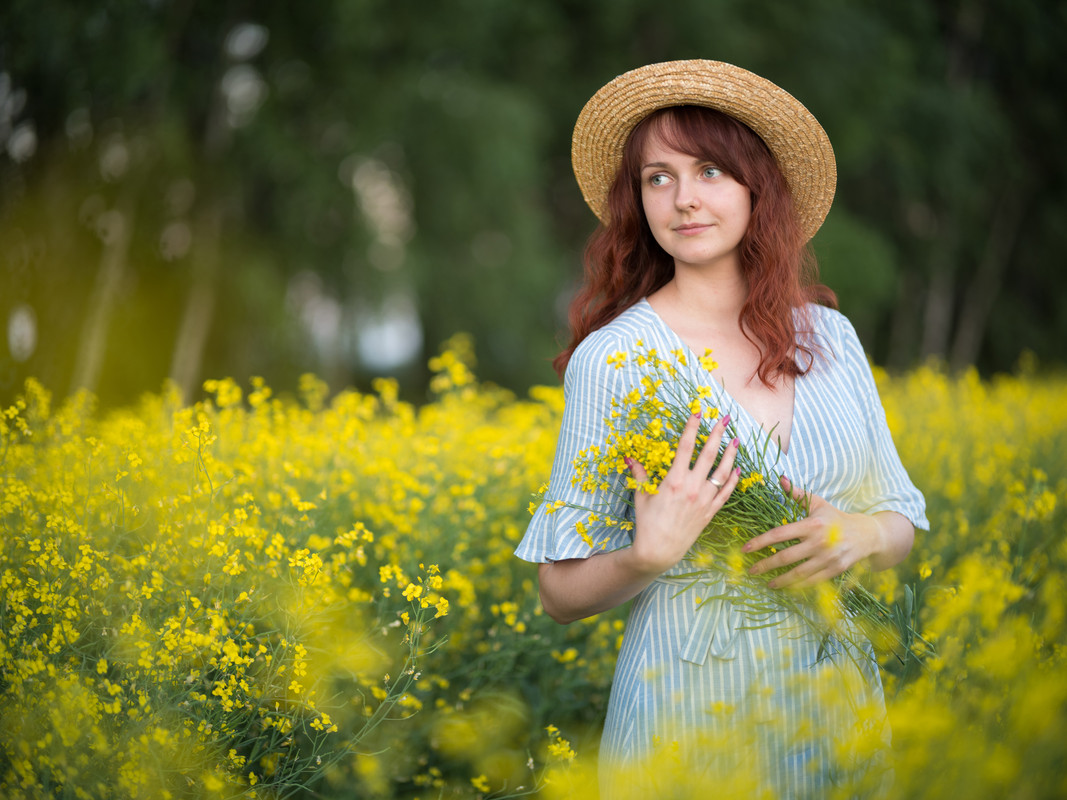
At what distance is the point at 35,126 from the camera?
720 cm

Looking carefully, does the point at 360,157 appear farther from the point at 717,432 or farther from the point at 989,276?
the point at 989,276

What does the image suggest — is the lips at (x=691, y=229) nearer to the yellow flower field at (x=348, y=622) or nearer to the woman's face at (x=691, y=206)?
the woman's face at (x=691, y=206)

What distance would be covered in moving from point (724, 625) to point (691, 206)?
29.4 inches

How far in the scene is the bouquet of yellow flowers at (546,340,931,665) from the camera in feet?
4.65

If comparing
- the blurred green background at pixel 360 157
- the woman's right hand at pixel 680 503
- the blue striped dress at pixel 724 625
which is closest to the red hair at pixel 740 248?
the blue striped dress at pixel 724 625

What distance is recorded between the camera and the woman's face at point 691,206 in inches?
63.9

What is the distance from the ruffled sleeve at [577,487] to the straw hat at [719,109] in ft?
1.69

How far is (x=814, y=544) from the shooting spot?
1362 mm

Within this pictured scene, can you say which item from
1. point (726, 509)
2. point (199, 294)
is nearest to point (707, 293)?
point (726, 509)

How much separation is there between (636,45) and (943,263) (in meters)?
7.05

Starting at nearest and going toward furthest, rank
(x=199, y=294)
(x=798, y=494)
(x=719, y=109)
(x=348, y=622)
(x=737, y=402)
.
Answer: (x=798, y=494), (x=737, y=402), (x=719, y=109), (x=348, y=622), (x=199, y=294)

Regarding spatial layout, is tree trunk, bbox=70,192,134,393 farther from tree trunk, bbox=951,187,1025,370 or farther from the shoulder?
tree trunk, bbox=951,187,1025,370

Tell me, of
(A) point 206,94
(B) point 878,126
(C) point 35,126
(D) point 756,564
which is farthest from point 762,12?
(D) point 756,564

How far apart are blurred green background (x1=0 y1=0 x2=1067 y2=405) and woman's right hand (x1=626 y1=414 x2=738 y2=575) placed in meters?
6.46
